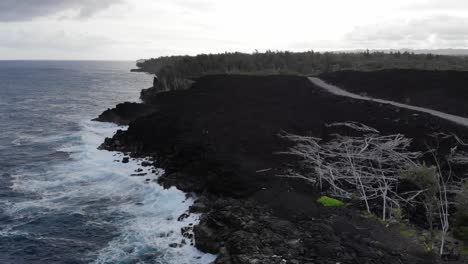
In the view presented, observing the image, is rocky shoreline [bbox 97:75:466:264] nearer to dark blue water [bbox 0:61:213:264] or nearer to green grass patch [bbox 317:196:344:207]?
green grass patch [bbox 317:196:344:207]

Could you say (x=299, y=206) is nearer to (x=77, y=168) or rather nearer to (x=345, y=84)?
(x=77, y=168)

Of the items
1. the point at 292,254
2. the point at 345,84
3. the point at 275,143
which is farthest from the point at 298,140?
the point at 345,84

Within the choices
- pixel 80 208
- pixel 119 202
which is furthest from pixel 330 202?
pixel 80 208

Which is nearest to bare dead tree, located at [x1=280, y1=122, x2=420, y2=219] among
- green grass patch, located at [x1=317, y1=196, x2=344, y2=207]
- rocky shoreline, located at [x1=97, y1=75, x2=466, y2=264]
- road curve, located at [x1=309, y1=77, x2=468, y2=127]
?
green grass patch, located at [x1=317, y1=196, x2=344, y2=207]

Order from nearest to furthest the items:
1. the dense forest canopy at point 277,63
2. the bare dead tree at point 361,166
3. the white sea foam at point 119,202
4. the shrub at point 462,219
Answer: the shrub at point 462,219
the white sea foam at point 119,202
the bare dead tree at point 361,166
the dense forest canopy at point 277,63

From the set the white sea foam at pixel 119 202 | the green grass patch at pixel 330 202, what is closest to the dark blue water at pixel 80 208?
the white sea foam at pixel 119 202

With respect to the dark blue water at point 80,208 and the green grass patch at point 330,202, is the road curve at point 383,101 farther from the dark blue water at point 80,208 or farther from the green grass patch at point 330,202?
the dark blue water at point 80,208
